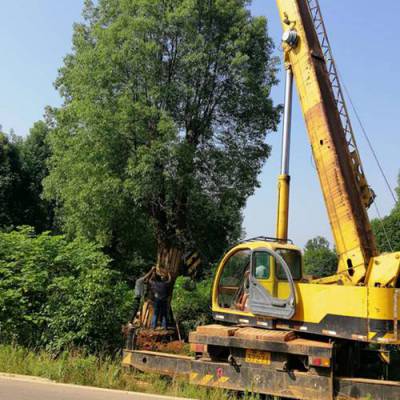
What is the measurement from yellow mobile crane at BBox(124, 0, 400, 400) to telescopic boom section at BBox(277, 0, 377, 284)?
0.06 feet

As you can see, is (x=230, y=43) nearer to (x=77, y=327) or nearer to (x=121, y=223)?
(x=121, y=223)

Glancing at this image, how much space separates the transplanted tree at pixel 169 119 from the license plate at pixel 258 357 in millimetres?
6245

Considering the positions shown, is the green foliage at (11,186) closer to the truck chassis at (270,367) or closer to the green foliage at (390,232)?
the green foliage at (390,232)

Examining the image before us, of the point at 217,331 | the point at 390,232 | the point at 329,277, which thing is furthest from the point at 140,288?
the point at 390,232

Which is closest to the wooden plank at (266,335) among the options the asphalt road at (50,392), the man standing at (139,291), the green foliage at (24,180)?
the asphalt road at (50,392)

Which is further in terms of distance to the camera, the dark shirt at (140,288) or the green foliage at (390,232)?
the green foliage at (390,232)

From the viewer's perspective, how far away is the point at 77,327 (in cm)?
1018

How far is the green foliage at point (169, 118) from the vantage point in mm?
13938

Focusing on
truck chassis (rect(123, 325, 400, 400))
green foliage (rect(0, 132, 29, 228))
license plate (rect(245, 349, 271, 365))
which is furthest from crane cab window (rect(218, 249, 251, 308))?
green foliage (rect(0, 132, 29, 228))

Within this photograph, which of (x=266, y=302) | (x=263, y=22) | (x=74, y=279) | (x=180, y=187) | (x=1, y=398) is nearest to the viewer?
(x=1, y=398)

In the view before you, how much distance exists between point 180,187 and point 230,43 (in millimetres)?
4463

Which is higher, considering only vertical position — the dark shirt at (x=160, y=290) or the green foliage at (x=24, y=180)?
the green foliage at (x=24, y=180)

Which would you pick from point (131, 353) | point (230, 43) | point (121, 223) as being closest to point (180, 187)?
point (121, 223)

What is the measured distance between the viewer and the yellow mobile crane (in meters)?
7.85
